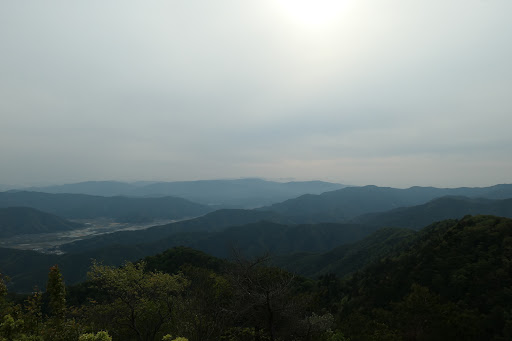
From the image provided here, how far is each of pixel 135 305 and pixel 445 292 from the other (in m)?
59.9

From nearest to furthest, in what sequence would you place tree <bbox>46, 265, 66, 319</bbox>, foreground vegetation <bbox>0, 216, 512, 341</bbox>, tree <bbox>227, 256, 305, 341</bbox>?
tree <bbox>46, 265, 66, 319</bbox>, foreground vegetation <bbox>0, 216, 512, 341</bbox>, tree <bbox>227, 256, 305, 341</bbox>

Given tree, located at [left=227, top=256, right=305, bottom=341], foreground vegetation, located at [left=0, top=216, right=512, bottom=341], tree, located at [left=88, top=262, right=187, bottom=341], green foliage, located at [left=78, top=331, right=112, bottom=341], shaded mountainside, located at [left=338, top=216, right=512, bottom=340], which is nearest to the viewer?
green foliage, located at [left=78, top=331, right=112, bottom=341]

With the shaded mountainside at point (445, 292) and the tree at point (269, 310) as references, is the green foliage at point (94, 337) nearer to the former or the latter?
the tree at point (269, 310)

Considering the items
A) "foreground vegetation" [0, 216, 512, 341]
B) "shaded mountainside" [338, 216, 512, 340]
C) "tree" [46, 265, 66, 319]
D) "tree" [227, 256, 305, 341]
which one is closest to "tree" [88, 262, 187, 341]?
"foreground vegetation" [0, 216, 512, 341]

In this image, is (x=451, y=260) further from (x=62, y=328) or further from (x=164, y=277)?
(x=62, y=328)

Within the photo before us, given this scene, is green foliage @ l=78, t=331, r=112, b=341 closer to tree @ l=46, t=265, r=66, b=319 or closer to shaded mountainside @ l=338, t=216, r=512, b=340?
tree @ l=46, t=265, r=66, b=319

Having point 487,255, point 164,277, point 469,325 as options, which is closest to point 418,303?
point 469,325

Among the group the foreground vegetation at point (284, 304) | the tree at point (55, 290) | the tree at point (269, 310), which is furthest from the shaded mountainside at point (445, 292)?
the tree at point (55, 290)

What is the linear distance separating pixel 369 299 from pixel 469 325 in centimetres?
4337

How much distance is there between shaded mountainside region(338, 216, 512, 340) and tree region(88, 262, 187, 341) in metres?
25.6

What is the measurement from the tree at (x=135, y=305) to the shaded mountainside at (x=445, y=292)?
1006 inches

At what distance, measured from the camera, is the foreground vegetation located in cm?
2303

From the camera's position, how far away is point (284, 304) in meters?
27.5

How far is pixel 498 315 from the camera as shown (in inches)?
1410
